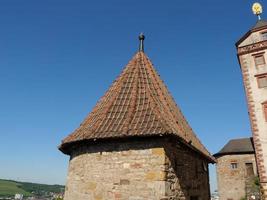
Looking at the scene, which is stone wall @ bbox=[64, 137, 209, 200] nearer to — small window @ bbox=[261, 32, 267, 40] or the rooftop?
the rooftop

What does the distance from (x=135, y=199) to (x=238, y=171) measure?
2521 centimetres

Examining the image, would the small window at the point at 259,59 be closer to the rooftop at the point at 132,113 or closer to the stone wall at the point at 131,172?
the rooftop at the point at 132,113

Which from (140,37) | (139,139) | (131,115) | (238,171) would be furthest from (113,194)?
(238,171)

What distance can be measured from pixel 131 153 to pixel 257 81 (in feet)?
69.7

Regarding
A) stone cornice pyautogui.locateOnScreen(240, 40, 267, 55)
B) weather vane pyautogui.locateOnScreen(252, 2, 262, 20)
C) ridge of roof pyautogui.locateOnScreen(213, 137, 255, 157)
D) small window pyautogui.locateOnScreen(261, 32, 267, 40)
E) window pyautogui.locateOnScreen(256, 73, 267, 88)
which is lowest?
ridge of roof pyautogui.locateOnScreen(213, 137, 255, 157)

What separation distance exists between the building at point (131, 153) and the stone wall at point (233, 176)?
872 inches

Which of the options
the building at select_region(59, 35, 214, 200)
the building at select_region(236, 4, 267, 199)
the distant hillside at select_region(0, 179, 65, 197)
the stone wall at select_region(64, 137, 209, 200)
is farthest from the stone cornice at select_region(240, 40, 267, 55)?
the distant hillside at select_region(0, 179, 65, 197)

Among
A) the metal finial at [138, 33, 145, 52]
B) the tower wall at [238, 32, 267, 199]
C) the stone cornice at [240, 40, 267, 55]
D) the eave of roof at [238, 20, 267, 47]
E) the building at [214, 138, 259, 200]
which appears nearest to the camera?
the metal finial at [138, 33, 145, 52]

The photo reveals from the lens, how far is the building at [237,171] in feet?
93.2

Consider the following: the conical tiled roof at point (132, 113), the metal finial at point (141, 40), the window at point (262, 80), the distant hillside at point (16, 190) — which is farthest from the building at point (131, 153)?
the distant hillside at point (16, 190)

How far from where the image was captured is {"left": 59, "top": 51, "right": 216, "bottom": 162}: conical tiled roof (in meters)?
7.36

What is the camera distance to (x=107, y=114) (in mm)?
8250

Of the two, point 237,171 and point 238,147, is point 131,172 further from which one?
point 238,147

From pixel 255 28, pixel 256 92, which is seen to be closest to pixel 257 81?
pixel 256 92
